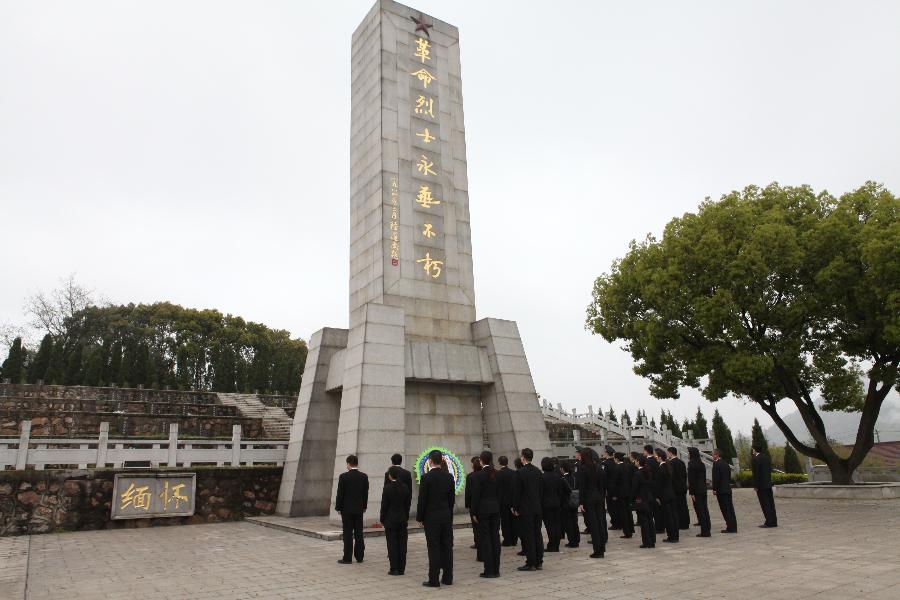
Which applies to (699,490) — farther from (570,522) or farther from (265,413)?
(265,413)

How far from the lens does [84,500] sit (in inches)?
456

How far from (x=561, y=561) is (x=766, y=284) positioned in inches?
456

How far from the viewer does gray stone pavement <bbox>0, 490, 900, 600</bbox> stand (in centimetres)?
589

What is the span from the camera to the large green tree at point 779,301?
14727 mm

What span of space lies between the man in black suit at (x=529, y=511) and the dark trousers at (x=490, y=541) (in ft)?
1.45

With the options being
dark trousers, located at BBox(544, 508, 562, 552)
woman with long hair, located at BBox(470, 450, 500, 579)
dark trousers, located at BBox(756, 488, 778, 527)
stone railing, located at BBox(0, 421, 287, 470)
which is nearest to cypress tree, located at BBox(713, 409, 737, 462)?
dark trousers, located at BBox(756, 488, 778, 527)

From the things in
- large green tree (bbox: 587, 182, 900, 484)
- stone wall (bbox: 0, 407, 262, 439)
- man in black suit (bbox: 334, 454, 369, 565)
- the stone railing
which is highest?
large green tree (bbox: 587, 182, 900, 484)

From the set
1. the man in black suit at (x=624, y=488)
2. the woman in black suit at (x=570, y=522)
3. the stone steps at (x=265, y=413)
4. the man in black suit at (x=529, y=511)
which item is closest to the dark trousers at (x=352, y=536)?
the man in black suit at (x=529, y=511)

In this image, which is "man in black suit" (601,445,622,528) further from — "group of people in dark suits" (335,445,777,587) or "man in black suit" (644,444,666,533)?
"man in black suit" (644,444,666,533)

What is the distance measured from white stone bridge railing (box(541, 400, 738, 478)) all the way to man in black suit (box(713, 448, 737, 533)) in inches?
385

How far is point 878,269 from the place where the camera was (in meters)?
13.7

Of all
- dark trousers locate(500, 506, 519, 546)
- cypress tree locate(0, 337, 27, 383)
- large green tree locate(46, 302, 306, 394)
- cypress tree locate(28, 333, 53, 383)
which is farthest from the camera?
large green tree locate(46, 302, 306, 394)

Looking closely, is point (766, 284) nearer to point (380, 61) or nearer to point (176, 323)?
point (380, 61)

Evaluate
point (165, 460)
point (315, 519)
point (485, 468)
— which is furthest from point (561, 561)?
point (165, 460)
